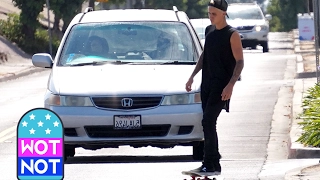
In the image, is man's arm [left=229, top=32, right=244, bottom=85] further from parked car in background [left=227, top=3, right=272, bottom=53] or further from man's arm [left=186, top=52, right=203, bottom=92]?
parked car in background [left=227, top=3, right=272, bottom=53]

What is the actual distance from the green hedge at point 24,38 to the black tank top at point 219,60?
29.1m

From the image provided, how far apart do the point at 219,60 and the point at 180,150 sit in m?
3.64

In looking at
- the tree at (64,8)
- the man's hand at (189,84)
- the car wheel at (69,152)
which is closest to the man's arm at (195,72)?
the man's hand at (189,84)

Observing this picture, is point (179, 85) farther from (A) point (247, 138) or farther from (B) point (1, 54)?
(B) point (1, 54)

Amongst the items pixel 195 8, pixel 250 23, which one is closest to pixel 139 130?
pixel 250 23

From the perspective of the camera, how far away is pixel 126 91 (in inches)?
407

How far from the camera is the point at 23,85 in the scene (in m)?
25.9

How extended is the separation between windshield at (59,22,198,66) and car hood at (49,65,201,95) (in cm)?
31

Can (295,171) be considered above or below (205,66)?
below

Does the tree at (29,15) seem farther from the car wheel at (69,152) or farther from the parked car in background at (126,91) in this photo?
the car wheel at (69,152)

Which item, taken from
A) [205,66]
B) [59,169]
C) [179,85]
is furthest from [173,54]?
[59,169]

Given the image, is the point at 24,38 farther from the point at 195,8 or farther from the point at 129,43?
the point at 195,8

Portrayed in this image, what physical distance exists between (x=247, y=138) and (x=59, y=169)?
25.9 feet

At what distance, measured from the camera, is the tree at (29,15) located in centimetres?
3850
